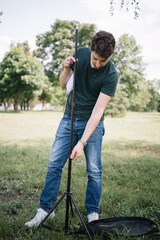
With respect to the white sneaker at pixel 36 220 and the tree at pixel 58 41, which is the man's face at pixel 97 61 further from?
the tree at pixel 58 41

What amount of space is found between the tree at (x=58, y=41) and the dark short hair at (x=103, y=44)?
24487 millimetres

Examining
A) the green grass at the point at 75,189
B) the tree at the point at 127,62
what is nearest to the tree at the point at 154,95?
the tree at the point at 127,62

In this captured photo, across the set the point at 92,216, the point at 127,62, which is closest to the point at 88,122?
the point at 92,216

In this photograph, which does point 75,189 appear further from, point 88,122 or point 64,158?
point 88,122

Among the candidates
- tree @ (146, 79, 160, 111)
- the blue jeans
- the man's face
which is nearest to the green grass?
the blue jeans

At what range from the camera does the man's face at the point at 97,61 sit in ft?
6.87

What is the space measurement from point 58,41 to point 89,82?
28.6 metres

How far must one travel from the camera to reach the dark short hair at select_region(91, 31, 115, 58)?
2.00 metres

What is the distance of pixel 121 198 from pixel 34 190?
1.44 meters

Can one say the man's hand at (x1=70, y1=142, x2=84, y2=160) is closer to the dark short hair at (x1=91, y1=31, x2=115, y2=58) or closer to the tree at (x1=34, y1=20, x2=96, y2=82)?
the dark short hair at (x1=91, y1=31, x2=115, y2=58)

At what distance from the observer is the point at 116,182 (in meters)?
3.84

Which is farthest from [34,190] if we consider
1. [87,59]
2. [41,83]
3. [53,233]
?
[41,83]

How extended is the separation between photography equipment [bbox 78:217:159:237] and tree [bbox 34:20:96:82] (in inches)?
978

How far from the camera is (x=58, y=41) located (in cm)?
2872
